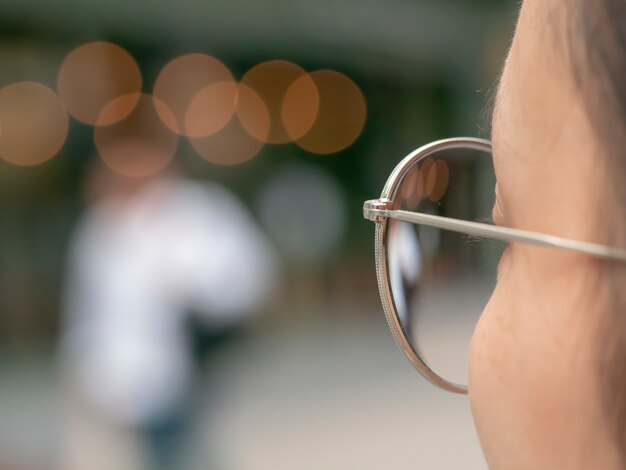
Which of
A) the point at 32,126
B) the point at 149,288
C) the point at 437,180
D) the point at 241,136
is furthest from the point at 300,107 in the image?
the point at 437,180

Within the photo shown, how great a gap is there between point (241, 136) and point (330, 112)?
3.51 ft

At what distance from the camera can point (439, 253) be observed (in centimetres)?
82

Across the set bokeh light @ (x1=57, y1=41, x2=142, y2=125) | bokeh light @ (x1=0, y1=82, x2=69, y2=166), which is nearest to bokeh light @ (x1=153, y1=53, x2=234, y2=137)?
bokeh light @ (x1=57, y1=41, x2=142, y2=125)

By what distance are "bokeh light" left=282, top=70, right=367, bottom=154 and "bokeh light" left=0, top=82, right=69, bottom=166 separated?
227 centimetres

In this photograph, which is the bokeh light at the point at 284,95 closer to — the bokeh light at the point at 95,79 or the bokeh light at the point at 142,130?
the bokeh light at the point at 142,130

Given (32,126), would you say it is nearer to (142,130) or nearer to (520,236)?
(142,130)

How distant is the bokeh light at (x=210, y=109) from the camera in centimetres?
698

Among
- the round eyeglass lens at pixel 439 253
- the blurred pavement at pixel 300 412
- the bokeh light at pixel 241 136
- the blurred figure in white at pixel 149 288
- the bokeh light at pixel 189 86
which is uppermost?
the bokeh light at pixel 189 86

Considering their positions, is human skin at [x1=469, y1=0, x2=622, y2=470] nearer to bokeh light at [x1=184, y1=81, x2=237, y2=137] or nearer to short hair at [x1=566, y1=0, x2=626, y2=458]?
short hair at [x1=566, y1=0, x2=626, y2=458]

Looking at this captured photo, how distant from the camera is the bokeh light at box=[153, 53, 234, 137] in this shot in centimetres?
675

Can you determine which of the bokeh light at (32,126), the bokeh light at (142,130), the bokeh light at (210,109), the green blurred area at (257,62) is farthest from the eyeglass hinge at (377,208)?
the bokeh light at (210,109)

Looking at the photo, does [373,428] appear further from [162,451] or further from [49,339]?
[49,339]

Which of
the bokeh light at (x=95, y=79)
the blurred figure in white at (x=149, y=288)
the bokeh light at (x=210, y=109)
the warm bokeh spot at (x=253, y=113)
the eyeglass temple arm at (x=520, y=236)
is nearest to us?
the eyeglass temple arm at (x=520, y=236)

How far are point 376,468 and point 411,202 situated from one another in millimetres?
3238
